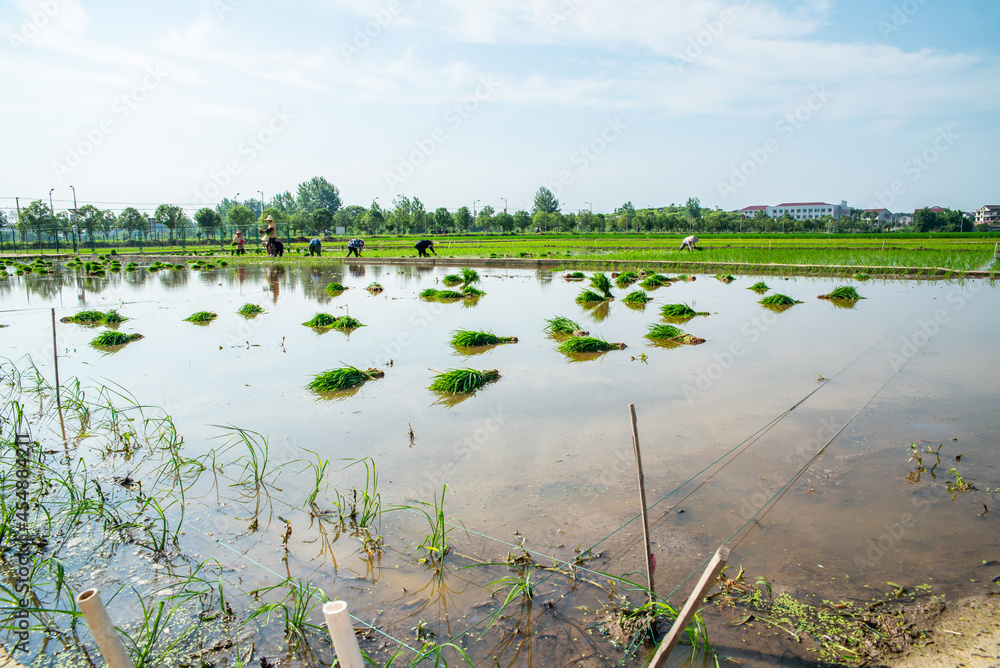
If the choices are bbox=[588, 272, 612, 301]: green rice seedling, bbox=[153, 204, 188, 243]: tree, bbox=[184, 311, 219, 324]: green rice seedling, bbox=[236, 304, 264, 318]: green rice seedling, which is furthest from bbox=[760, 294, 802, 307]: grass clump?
bbox=[153, 204, 188, 243]: tree

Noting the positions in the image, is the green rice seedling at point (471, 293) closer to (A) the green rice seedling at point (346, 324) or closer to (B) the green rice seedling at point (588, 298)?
(B) the green rice seedling at point (588, 298)

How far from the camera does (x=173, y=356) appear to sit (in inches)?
344

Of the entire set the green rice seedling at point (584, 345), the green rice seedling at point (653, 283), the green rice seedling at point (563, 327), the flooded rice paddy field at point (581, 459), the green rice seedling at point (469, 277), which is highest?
the green rice seedling at point (469, 277)

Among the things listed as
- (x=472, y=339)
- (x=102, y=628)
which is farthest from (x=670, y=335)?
(x=102, y=628)

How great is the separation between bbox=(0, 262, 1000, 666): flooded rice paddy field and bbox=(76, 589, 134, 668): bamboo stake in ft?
3.17

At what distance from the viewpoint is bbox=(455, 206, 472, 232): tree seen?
81875mm

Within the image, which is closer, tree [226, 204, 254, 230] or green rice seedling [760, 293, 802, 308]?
green rice seedling [760, 293, 802, 308]

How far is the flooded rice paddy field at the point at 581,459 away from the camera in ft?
10.4

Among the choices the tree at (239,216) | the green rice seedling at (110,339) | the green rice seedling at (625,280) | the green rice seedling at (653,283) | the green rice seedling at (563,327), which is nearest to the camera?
the green rice seedling at (110,339)

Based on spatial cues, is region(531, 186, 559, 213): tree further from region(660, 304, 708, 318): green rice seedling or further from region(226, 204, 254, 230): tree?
region(660, 304, 708, 318): green rice seedling

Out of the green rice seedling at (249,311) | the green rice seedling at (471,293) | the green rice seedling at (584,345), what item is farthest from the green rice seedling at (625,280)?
the green rice seedling at (249,311)

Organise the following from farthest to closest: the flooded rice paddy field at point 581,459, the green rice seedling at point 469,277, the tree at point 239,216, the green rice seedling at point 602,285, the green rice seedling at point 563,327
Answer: the tree at point 239,216 < the green rice seedling at point 469,277 < the green rice seedling at point 602,285 < the green rice seedling at point 563,327 < the flooded rice paddy field at point 581,459

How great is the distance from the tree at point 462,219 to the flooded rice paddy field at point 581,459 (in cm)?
7269

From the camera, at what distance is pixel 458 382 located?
6922 mm
